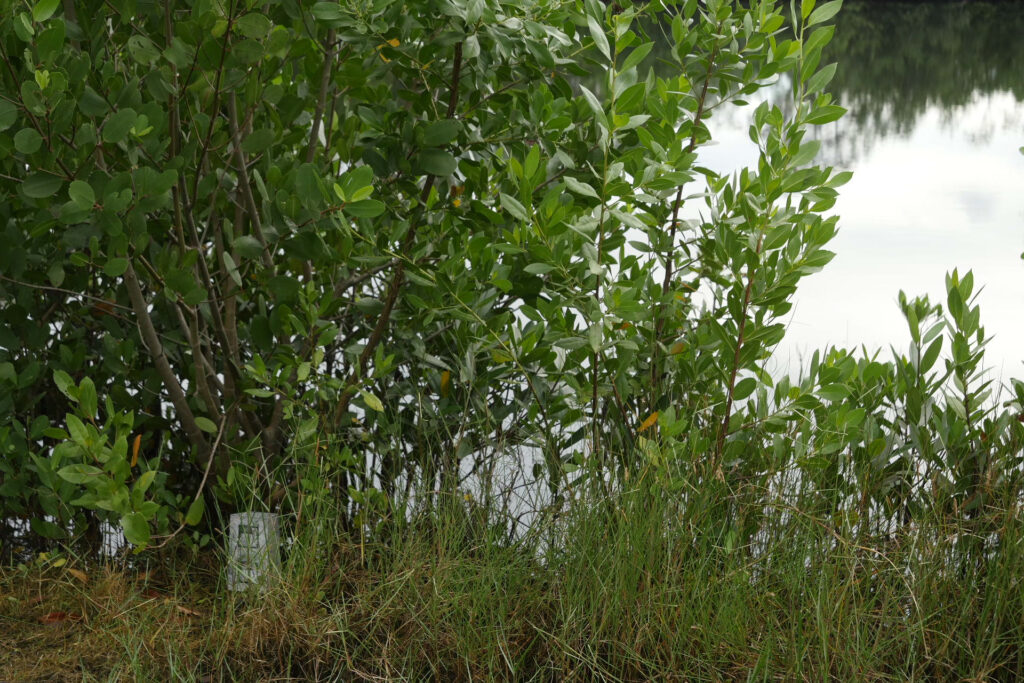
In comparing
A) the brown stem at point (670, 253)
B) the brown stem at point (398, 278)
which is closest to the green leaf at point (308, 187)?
the brown stem at point (398, 278)

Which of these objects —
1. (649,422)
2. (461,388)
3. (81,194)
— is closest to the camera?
(81,194)

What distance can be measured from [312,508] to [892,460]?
1493 mm

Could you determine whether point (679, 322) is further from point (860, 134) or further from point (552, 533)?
point (860, 134)

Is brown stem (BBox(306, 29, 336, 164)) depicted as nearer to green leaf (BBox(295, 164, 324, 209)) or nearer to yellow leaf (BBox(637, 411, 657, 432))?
green leaf (BBox(295, 164, 324, 209))

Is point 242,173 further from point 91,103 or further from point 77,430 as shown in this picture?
point 77,430

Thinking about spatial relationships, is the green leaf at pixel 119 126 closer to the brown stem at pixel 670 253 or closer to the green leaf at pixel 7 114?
the green leaf at pixel 7 114

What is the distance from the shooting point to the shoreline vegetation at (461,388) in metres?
2.12

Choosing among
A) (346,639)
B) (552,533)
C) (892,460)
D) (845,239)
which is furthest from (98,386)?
(845,239)

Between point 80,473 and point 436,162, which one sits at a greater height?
point 436,162

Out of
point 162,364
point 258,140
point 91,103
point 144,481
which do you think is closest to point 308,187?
point 258,140

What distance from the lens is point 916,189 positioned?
7.89 metres

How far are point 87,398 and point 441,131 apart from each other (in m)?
0.99

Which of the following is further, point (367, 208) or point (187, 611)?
point (187, 611)

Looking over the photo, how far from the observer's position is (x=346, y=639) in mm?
2201
